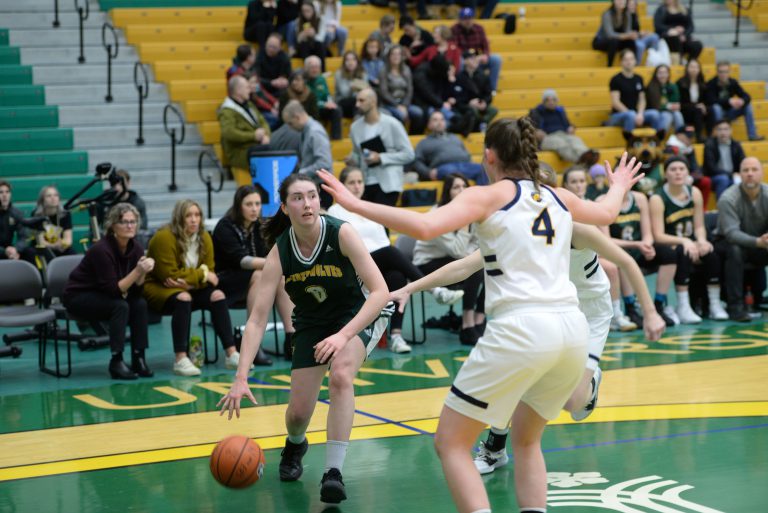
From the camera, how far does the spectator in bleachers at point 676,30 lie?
1766 cm

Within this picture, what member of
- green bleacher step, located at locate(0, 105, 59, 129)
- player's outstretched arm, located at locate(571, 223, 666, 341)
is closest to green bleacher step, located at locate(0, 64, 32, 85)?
green bleacher step, located at locate(0, 105, 59, 129)

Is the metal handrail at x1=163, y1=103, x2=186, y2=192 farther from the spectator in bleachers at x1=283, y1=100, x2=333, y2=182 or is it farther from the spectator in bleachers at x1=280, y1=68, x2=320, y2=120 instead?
the spectator in bleachers at x1=283, y1=100, x2=333, y2=182

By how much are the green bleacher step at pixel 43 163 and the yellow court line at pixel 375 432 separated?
7828 millimetres

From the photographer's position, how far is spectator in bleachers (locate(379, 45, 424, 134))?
14.3 meters

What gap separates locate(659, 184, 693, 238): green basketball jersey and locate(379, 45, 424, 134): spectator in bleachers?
460 cm

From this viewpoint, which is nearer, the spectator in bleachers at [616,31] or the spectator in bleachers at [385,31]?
the spectator in bleachers at [385,31]

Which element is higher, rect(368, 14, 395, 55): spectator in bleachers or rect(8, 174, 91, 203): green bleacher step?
rect(368, 14, 395, 55): spectator in bleachers

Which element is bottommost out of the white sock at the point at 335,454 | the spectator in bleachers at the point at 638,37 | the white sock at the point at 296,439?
the white sock at the point at 296,439

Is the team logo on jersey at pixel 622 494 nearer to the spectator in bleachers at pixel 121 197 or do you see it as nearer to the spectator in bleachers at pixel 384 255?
the spectator in bleachers at pixel 384 255

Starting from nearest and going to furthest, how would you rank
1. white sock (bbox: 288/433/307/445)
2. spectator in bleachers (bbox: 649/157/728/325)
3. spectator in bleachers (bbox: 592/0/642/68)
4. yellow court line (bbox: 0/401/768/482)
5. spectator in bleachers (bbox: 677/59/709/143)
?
1. white sock (bbox: 288/433/307/445)
2. yellow court line (bbox: 0/401/768/482)
3. spectator in bleachers (bbox: 649/157/728/325)
4. spectator in bleachers (bbox: 677/59/709/143)
5. spectator in bleachers (bbox: 592/0/642/68)

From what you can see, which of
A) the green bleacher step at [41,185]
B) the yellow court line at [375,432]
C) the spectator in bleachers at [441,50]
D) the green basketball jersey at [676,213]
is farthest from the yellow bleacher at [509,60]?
the yellow court line at [375,432]

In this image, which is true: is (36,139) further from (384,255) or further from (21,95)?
(384,255)

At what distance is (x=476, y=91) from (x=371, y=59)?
154cm

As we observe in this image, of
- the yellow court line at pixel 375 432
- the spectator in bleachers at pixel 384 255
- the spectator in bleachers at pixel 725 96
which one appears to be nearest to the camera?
the yellow court line at pixel 375 432
